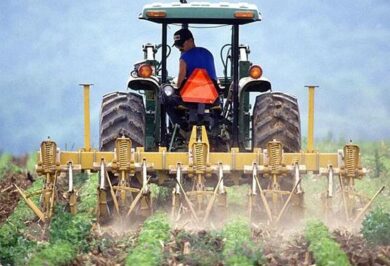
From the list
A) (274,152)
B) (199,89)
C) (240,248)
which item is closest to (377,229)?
(240,248)

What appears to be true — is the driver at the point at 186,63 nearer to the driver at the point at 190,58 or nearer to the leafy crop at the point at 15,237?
the driver at the point at 190,58

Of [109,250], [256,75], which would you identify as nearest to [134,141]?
[256,75]

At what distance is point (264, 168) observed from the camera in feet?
40.9

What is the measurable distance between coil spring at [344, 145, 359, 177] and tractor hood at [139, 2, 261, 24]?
5.29ft

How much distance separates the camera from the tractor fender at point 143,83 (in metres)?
13.2

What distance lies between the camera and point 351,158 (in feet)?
41.3

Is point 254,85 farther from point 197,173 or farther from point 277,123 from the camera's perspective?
point 197,173

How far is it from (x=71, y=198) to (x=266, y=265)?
306 centimetres

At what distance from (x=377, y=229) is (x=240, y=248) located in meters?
1.41

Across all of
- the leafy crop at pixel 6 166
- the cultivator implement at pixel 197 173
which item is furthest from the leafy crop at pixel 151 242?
the leafy crop at pixel 6 166

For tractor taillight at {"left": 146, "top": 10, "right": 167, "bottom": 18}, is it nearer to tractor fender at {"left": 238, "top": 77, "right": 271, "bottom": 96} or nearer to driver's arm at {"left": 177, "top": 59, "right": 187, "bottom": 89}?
driver's arm at {"left": 177, "top": 59, "right": 187, "bottom": 89}

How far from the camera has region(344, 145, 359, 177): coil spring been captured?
41.2 ft

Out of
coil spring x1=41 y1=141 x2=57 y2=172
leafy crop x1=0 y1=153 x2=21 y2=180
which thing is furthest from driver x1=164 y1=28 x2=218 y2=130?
leafy crop x1=0 y1=153 x2=21 y2=180

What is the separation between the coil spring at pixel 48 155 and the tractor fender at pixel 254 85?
2.11 meters
